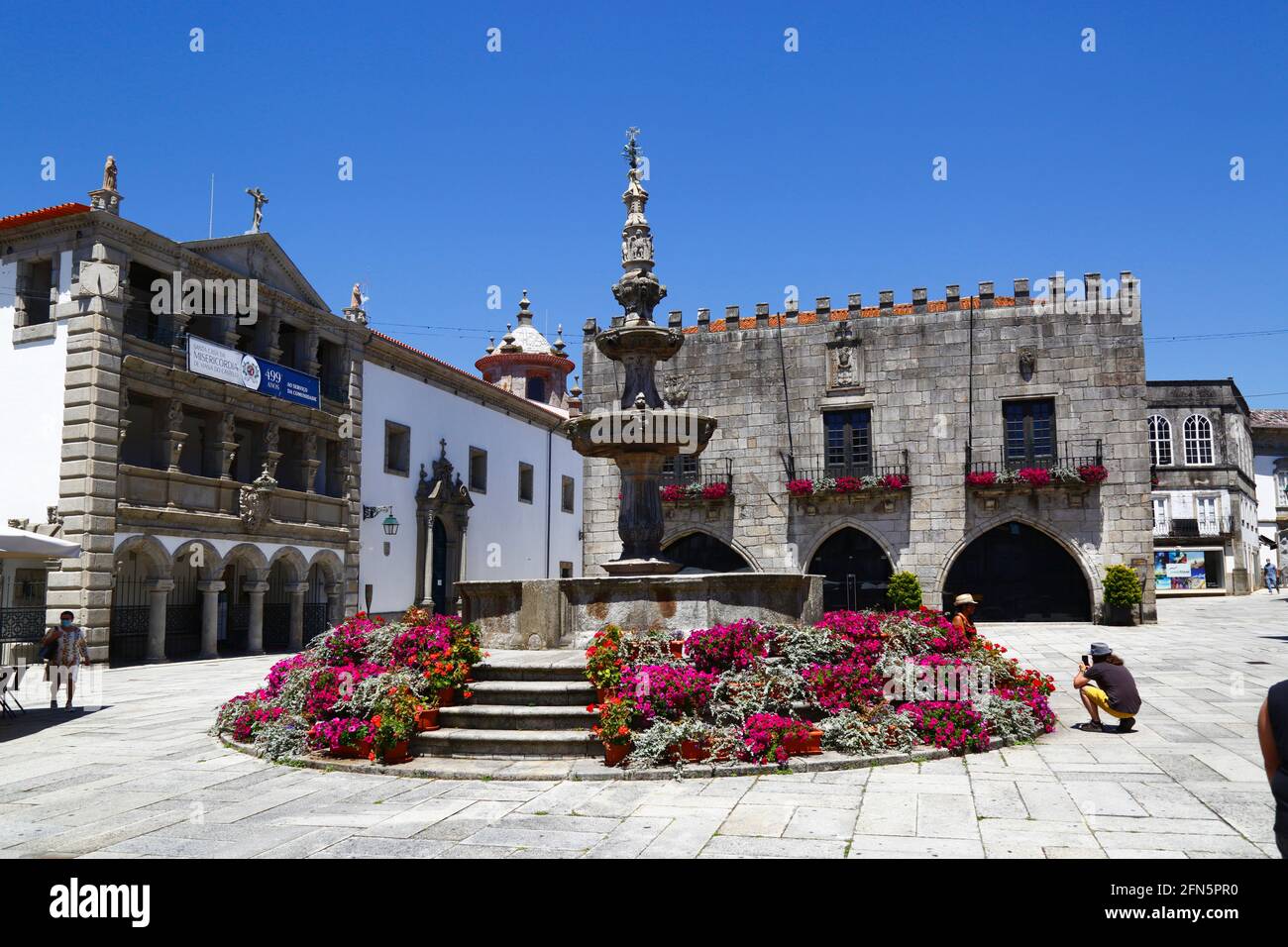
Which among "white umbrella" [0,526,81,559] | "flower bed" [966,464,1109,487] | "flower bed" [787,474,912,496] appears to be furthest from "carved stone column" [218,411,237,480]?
"flower bed" [966,464,1109,487]

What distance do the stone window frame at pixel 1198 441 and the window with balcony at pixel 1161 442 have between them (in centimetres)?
65

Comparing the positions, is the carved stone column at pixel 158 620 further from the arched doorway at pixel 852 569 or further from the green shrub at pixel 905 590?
the green shrub at pixel 905 590

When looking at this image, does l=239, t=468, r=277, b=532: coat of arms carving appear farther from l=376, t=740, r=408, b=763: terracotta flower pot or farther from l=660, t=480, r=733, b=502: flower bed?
l=376, t=740, r=408, b=763: terracotta flower pot

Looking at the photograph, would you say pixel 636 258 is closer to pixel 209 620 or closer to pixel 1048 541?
pixel 209 620

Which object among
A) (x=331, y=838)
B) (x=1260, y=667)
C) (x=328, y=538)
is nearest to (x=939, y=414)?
(x=1260, y=667)

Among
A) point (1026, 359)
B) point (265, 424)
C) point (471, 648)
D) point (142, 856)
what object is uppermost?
point (1026, 359)

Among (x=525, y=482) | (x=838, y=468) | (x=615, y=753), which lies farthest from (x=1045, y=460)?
(x=615, y=753)

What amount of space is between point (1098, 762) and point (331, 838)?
19.7 feet

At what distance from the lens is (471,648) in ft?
30.6

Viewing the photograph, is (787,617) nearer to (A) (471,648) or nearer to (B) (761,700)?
(B) (761,700)

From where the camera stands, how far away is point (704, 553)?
30.5 metres

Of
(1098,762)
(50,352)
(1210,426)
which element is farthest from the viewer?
(1210,426)

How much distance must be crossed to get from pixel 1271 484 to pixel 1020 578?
3271cm

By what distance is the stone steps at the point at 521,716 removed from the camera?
8.33 m
